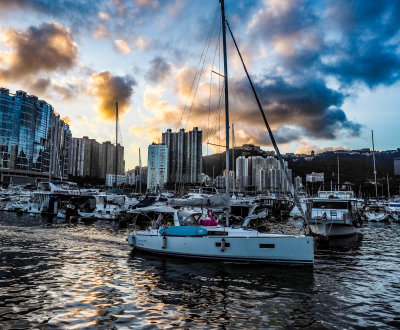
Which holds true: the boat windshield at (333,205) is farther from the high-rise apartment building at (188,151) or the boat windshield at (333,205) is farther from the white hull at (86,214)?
the high-rise apartment building at (188,151)

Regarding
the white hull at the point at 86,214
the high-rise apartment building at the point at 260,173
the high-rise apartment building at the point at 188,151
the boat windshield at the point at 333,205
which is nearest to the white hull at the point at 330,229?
the boat windshield at the point at 333,205

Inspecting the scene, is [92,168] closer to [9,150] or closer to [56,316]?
[9,150]

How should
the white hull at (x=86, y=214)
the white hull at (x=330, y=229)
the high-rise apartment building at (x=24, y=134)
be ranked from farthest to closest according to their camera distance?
the high-rise apartment building at (x=24, y=134) → the white hull at (x=86, y=214) → the white hull at (x=330, y=229)

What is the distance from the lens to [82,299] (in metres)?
9.91

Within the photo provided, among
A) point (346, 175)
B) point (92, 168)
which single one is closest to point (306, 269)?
point (346, 175)

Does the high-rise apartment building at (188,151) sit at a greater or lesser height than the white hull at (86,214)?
greater

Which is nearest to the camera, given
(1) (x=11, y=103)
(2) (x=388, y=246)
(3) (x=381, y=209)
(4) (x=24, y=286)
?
(4) (x=24, y=286)

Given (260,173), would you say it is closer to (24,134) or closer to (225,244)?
(24,134)

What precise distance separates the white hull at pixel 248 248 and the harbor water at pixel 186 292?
0.49 metres

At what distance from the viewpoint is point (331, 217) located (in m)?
26.9

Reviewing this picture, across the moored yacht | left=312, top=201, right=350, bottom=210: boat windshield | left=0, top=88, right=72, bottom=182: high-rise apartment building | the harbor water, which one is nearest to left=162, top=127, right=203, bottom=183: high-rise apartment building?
left=0, top=88, right=72, bottom=182: high-rise apartment building

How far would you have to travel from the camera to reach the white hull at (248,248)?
1423 cm

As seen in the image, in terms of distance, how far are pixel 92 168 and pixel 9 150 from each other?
230 feet

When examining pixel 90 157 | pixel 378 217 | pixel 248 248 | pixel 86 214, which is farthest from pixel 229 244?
pixel 90 157
